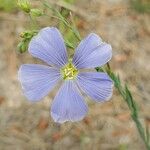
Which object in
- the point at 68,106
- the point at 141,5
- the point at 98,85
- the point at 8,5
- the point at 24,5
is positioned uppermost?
the point at 24,5

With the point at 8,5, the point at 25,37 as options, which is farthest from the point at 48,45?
the point at 8,5

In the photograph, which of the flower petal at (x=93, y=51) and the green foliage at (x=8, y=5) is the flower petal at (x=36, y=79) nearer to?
the flower petal at (x=93, y=51)

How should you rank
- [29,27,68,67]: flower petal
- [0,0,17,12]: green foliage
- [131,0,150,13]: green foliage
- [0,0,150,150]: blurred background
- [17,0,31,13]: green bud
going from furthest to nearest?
[131,0,150,13]: green foliage < [0,0,17,12]: green foliage < [0,0,150,150]: blurred background < [17,0,31,13]: green bud < [29,27,68,67]: flower petal

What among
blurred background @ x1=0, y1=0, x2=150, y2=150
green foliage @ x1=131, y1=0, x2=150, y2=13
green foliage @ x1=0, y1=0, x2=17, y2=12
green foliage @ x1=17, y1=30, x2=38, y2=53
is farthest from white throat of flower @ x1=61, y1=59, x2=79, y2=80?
green foliage @ x1=131, y1=0, x2=150, y2=13

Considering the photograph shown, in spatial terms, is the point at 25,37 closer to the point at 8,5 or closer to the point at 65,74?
the point at 65,74

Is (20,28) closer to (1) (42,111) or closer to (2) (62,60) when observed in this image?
(1) (42,111)

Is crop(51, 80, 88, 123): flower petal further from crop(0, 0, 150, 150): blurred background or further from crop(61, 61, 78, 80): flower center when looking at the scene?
crop(0, 0, 150, 150): blurred background
